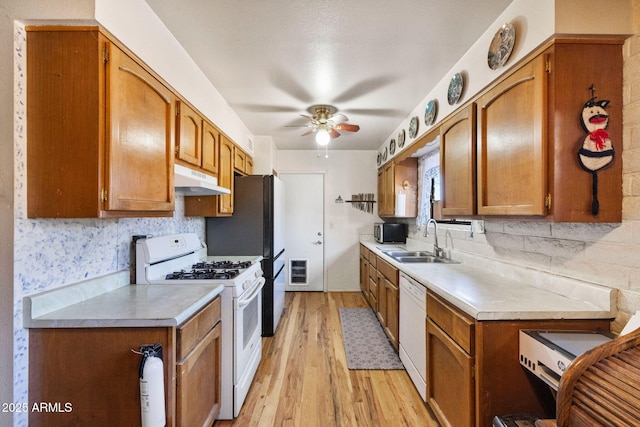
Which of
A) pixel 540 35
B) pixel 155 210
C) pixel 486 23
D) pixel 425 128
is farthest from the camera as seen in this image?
pixel 425 128

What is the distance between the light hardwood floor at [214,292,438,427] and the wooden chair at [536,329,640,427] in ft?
4.46

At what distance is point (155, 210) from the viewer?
1.54m

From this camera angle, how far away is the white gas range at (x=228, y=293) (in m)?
1.85

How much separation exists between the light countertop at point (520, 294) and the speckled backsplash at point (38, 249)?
75.0 inches

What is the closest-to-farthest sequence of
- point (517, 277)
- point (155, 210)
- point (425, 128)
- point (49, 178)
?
1. point (49, 178)
2. point (155, 210)
3. point (517, 277)
4. point (425, 128)

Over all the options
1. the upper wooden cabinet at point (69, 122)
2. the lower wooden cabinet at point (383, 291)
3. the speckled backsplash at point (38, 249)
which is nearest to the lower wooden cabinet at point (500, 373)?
the lower wooden cabinet at point (383, 291)

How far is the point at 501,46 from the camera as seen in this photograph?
1.57m

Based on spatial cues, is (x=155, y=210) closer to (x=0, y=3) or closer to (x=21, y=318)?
(x=21, y=318)

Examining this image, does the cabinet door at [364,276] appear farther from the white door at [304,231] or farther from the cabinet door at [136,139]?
the cabinet door at [136,139]

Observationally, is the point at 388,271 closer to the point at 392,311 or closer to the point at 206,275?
the point at 392,311

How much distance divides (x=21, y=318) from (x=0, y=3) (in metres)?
1.24

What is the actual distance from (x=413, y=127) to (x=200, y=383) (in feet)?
9.20

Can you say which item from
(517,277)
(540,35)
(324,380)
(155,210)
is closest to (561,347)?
(517,277)

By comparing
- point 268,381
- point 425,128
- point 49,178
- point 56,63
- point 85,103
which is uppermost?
point 425,128
